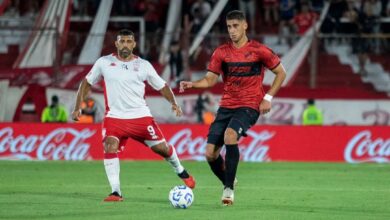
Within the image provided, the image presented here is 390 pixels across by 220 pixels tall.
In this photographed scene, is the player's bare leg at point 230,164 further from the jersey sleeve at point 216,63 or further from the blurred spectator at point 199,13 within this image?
the blurred spectator at point 199,13

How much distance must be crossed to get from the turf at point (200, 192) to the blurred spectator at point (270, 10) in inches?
376

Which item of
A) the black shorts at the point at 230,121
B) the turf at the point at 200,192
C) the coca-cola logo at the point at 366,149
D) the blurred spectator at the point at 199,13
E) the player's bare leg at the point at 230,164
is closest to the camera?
the turf at the point at 200,192

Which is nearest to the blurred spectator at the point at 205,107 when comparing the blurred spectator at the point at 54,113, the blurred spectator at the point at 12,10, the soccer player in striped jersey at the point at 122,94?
the blurred spectator at the point at 54,113

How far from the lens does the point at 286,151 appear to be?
2472 cm

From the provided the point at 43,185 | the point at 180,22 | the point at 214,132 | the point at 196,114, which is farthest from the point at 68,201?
the point at 180,22

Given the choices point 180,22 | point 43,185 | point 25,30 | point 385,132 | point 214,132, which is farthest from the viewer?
point 180,22

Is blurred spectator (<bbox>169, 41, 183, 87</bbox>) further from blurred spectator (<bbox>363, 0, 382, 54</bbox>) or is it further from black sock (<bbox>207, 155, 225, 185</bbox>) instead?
black sock (<bbox>207, 155, 225, 185</bbox>)

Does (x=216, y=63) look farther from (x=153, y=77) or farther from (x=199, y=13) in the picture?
(x=199, y=13)

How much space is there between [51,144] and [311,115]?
6710mm

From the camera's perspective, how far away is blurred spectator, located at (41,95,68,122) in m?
26.8

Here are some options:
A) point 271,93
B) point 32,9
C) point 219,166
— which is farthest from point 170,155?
point 32,9

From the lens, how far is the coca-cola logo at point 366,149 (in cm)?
2436

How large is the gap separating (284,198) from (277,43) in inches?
603

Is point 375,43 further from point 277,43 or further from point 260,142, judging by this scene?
point 260,142
